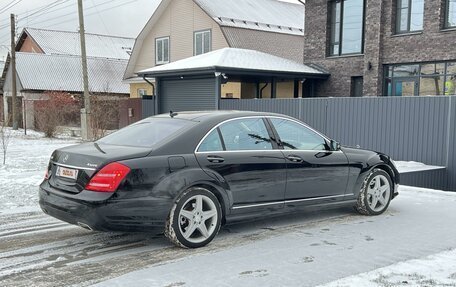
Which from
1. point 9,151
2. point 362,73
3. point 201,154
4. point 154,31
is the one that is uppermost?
point 154,31

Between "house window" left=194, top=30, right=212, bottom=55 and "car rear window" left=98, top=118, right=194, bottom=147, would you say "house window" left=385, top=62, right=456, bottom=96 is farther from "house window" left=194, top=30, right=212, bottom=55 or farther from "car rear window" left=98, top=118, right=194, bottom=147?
"car rear window" left=98, top=118, right=194, bottom=147

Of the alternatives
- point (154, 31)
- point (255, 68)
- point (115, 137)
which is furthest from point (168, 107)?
point (115, 137)

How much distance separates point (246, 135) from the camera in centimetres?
638

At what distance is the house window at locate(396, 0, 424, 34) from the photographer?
60.0 ft

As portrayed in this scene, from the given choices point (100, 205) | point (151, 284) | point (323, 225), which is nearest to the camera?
point (151, 284)

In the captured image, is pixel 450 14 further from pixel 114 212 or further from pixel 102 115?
pixel 114 212

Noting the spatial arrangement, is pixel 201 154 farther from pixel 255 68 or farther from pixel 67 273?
pixel 255 68

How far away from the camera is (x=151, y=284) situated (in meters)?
4.56

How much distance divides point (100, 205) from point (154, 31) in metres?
28.9

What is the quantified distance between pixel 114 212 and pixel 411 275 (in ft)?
9.73

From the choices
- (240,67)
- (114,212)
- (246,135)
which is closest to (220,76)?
(240,67)

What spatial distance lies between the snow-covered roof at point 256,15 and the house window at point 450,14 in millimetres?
12231

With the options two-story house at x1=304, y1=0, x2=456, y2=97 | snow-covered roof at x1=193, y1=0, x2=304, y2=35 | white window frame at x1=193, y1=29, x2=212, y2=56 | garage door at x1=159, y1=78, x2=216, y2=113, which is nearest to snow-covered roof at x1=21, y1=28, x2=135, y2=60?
snow-covered roof at x1=193, y1=0, x2=304, y2=35

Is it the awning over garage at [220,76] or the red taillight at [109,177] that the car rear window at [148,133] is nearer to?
the red taillight at [109,177]
